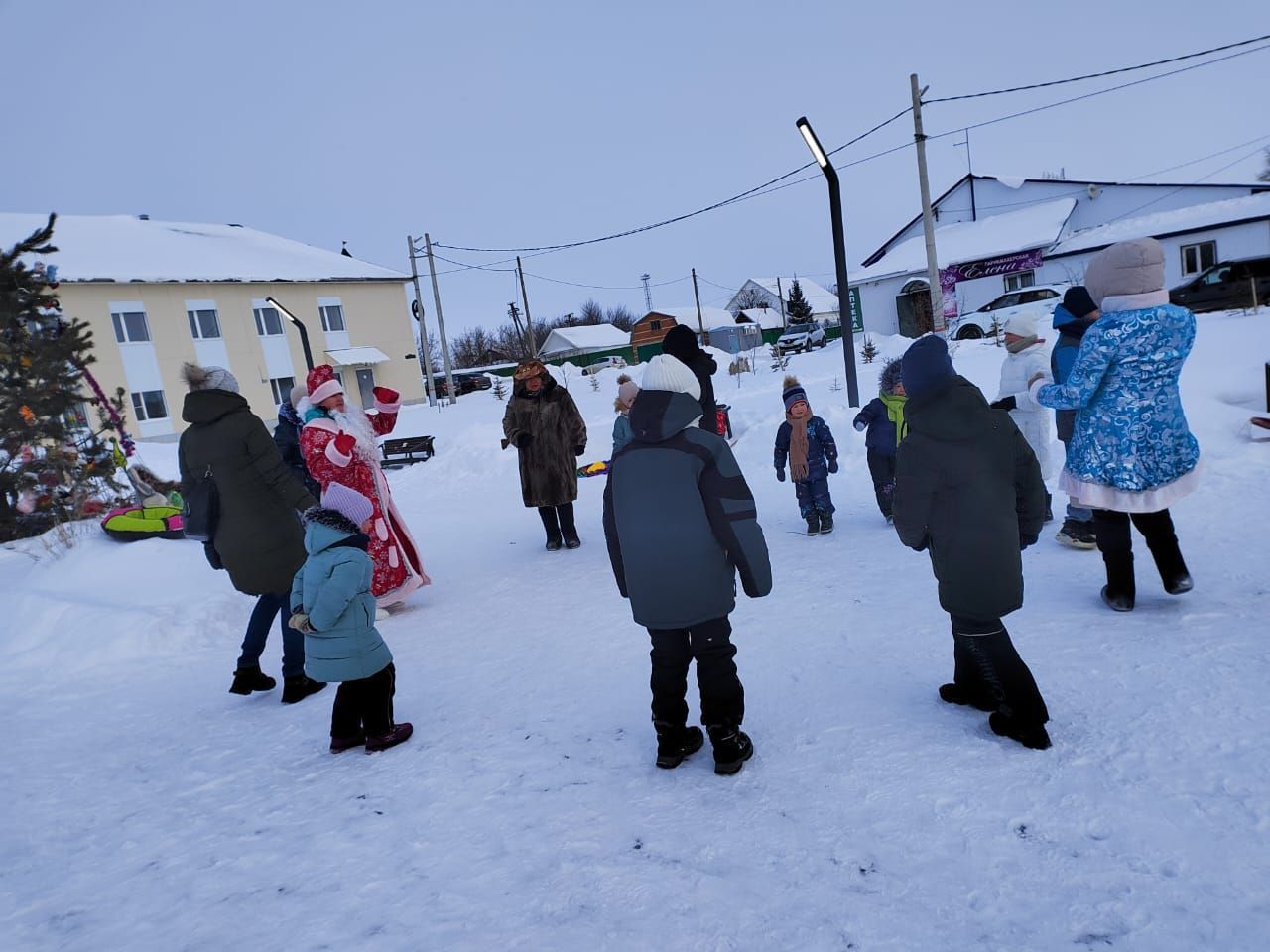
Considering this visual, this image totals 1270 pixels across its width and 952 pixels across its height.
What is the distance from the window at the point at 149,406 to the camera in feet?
97.8

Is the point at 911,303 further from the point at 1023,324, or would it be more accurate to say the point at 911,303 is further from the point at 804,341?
the point at 1023,324

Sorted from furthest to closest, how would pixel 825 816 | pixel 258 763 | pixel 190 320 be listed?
1. pixel 190 320
2. pixel 258 763
3. pixel 825 816

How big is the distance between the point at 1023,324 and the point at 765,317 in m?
69.8

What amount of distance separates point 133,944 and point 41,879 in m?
0.74

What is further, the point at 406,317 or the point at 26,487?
the point at 406,317

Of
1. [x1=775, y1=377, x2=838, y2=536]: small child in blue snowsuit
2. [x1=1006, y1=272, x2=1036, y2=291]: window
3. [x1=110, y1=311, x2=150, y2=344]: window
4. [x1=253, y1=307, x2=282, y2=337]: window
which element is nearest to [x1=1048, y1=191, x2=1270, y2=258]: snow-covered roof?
[x1=1006, y1=272, x2=1036, y2=291]: window

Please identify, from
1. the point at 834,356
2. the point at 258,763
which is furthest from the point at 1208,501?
the point at 834,356

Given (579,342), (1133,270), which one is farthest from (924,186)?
(579,342)

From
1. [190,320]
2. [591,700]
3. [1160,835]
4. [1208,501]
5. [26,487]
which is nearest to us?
[1160,835]

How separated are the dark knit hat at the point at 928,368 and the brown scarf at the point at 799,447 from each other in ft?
11.8

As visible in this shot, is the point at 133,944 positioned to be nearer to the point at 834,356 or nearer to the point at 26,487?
the point at 26,487

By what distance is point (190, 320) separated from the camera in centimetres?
3103

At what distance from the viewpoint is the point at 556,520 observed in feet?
24.4

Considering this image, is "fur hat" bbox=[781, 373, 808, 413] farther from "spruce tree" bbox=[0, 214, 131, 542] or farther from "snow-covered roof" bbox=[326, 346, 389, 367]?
"snow-covered roof" bbox=[326, 346, 389, 367]
